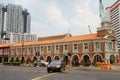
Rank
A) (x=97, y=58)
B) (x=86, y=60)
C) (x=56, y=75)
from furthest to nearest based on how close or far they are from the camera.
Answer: (x=86, y=60), (x=97, y=58), (x=56, y=75)

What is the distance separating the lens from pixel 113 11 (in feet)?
606

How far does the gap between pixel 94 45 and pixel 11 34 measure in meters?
90.3

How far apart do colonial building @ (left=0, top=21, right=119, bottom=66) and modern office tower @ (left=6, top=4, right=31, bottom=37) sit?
8256 centimetres

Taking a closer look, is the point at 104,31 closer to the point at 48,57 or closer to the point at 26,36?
the point at 48,57

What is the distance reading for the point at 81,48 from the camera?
70500 millimetres

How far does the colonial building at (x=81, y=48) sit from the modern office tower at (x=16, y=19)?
82.6 meters

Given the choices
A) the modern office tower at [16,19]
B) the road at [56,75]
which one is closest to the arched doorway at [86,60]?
the road at [56,75]

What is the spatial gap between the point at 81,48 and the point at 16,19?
103154 mm

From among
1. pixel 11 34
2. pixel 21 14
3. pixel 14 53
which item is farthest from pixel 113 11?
pixel 14 53

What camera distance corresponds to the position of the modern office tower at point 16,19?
165 metres

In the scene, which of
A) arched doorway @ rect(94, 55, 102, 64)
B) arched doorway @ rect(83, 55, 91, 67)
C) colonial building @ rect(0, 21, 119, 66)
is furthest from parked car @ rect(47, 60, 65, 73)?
arched doorway @ rect(83, 55, 91, 67)

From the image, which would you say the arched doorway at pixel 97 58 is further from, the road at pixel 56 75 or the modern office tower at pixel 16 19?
the modern office tower at pixel 16 19

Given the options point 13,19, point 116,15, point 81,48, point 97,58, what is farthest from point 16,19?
point 97,58

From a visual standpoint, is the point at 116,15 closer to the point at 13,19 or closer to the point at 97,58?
the point at 13,19
